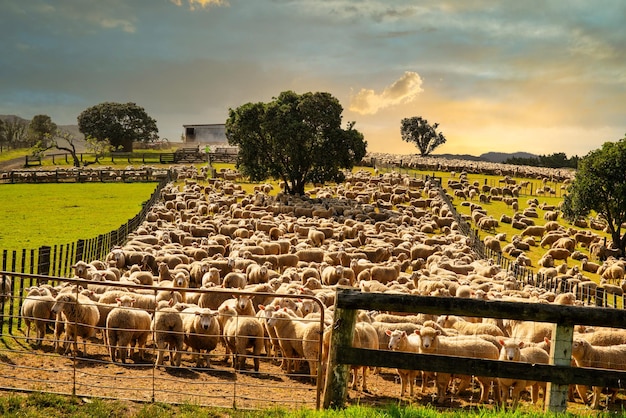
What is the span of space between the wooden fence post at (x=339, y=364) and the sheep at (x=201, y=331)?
18.4 ft

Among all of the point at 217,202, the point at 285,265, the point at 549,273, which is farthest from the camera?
the point at 217,202

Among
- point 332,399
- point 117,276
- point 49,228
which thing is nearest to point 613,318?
point 332,399

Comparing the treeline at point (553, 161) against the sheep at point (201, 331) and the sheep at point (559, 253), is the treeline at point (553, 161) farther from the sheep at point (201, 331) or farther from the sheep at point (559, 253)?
the sheep at point (201, 331)

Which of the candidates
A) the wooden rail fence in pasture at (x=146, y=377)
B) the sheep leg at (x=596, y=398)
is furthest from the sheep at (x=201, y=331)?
the sheep leg at (x=596, y=398)

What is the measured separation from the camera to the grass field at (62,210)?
31.3 m

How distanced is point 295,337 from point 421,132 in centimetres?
13920

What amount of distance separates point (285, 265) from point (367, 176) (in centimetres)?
4189

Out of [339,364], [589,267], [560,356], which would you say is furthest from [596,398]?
[589,267]

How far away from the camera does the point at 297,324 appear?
11758mm

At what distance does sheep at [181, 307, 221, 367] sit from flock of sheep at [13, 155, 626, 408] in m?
0.03

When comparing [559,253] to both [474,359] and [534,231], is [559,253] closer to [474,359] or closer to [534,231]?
[534,231]

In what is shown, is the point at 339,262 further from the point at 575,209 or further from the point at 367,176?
the point at 367,176

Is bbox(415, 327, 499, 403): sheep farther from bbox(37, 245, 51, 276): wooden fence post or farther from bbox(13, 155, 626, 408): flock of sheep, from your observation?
bbox(37, 245, 51, 276): wooden fence post

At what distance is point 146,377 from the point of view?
8.83m
